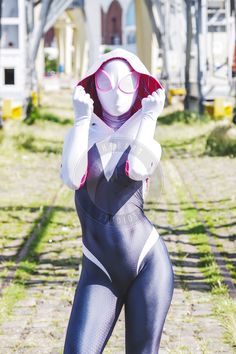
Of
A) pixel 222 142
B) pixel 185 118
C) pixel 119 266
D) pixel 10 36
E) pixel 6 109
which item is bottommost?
pixel 185 118

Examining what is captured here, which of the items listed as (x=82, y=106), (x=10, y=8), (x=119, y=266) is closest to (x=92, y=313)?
(x=119, y=266)

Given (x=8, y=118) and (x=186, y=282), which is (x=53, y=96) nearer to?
(x=8, y=118)

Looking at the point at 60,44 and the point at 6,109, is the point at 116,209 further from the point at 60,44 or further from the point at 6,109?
the point at 60,44

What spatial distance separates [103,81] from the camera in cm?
372

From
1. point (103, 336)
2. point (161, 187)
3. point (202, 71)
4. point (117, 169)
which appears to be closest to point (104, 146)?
point (117, 169)

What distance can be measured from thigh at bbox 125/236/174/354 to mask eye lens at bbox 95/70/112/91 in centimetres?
68

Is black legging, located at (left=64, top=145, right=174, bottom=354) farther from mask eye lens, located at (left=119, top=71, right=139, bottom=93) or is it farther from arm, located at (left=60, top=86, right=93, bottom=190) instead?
mask eye lens, located at (left=119, top=71, right=139, bottom=93)

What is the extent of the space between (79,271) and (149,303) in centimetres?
377

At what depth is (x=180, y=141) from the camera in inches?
742

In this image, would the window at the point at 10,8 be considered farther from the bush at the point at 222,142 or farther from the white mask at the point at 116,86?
the white mask at the point at 116,86

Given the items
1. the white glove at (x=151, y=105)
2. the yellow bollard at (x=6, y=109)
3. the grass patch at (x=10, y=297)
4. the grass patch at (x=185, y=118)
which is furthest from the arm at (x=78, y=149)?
the grass patch at (x=185, y=118)

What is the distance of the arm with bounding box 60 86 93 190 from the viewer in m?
3.58

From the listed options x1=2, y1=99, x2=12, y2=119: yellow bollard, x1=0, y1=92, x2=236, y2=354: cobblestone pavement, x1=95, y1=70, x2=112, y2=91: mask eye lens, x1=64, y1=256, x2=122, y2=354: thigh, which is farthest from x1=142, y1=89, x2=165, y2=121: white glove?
x1=2, y1=99, x2=12, y2=119: yellow bollard

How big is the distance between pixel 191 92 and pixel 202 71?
165 centimetres
